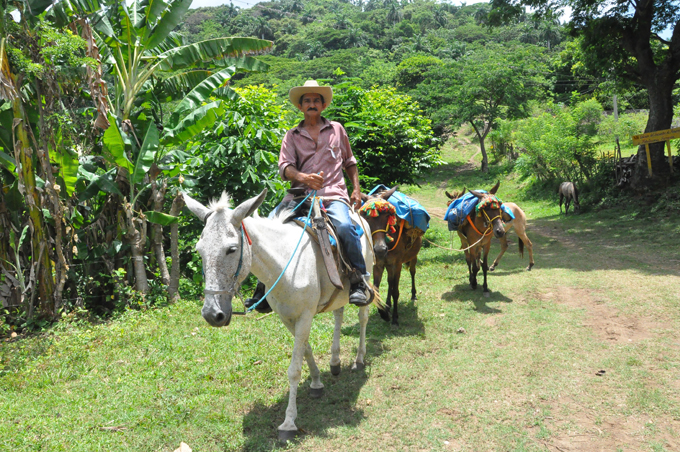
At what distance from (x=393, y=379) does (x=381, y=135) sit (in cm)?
716

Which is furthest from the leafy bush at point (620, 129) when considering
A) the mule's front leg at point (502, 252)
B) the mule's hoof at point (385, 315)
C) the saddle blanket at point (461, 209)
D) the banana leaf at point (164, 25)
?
the banana leaf at point (164, 25)

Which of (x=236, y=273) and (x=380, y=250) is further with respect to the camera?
(x=380, y=250)

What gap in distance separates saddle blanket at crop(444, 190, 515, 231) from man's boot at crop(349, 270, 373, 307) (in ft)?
15.4

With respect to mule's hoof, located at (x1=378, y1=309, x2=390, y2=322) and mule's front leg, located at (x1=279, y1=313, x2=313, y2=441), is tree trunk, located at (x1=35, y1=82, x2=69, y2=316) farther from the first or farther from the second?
mule's hoof, located at (x1=378, y1=309, x2=390, y2=322)

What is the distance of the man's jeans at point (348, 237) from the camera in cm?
445

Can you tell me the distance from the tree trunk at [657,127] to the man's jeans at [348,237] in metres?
15.8

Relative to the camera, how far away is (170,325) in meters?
6.84

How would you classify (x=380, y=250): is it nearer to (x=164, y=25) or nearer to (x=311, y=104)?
(x=311, y=104)

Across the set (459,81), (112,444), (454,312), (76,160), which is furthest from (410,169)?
(459,81)

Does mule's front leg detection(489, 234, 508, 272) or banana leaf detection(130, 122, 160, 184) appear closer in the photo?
banana leaf detection(130, 122, 160, 184)

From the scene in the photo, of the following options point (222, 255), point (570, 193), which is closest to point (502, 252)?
point (222, 255)

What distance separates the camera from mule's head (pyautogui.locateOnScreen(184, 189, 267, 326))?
315 centimetres

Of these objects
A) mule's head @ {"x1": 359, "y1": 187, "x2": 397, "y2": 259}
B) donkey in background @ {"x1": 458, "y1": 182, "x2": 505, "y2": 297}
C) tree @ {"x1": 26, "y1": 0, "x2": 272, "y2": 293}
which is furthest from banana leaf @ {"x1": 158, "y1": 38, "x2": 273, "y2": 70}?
donkey in background @ {"x1": 458, "y1": 182, "x2": 505, "y2": 297}

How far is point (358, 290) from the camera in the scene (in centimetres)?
454
